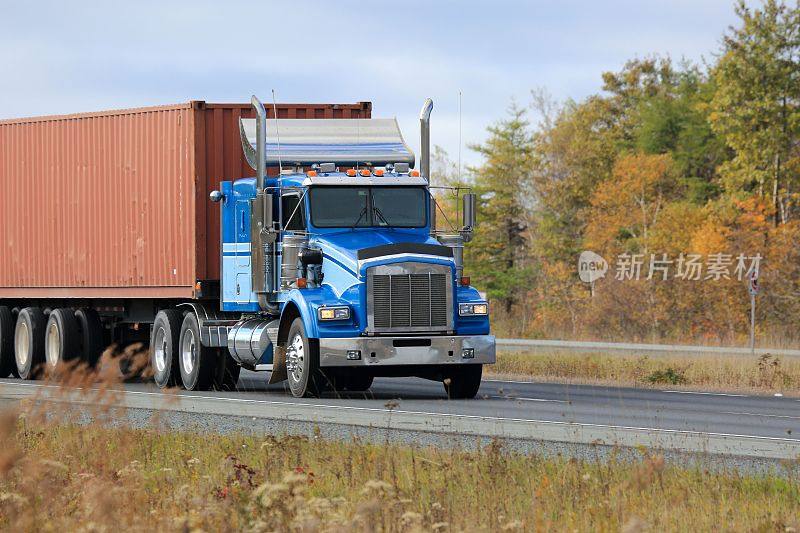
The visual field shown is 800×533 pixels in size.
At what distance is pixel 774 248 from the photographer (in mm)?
54312

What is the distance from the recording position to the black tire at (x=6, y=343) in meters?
29.6

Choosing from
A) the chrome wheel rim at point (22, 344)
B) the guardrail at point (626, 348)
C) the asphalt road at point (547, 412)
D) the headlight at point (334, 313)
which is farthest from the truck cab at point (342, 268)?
the guardrail at point (626, 348)

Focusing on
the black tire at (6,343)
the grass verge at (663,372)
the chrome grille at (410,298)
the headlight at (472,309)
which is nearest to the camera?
the chrome grille at (410,298)

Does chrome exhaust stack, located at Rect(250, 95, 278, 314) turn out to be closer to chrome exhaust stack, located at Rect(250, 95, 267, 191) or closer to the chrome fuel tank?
chrome exhaust stack, located at Rect(250, 95, 267, 191)

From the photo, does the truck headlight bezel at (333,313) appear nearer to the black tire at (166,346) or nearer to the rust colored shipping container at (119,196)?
the rust colored shipping container at (119,196)

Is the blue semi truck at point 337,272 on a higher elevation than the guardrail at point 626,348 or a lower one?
higher

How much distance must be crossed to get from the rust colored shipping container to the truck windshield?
2.97 meters

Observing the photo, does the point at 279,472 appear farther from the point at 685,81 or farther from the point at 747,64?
the point at 685,81

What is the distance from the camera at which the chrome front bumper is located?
67.5 ft

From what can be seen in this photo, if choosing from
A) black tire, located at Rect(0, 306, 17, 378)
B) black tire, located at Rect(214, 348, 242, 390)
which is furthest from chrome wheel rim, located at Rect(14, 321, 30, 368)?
black tire, located at Rect(214, 348, 242, 390)

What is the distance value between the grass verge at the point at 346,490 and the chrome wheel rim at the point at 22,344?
49.6 ft

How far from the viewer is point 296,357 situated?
70.4 feet

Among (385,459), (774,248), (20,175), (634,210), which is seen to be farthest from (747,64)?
(385,459)

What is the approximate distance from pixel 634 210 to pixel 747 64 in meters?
15.2
